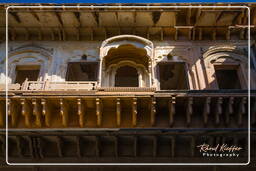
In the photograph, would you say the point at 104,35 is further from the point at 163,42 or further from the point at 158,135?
the point at 158,135

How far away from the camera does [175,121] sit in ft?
28.1

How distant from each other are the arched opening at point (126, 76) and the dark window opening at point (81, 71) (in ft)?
3.37

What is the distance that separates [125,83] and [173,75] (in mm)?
2464

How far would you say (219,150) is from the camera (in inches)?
316

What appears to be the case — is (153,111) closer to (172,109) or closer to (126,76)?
(172,109)

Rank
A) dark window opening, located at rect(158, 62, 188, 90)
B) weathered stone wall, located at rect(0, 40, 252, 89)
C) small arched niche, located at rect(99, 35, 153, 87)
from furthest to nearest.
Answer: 1. dark window opening, located at rect(158, 62, 188, 90)
2. weathered stone wall, located at rect(0, 40, 252, 89)
3. small arched niche, located at rect(99, 35, 153, 87)

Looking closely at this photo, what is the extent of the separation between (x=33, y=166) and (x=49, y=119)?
56.1 inches

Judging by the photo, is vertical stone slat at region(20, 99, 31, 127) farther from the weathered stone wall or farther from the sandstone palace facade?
the weathered stone wall

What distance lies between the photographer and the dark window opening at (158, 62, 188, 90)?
10.9m

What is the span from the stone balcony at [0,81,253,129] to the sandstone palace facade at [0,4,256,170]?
3 cm

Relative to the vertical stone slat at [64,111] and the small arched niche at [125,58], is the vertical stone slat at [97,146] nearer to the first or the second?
the vertical stone slat at [64,111]

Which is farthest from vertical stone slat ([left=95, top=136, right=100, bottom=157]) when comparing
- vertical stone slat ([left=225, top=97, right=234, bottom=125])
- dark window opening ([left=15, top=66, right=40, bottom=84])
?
dark window opening ([left=15, top=66, right=40, bottom=84])

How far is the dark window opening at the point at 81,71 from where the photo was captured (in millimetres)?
10938

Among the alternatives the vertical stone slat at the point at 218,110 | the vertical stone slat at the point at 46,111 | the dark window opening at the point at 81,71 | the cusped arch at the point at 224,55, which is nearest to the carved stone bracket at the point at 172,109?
the vertical stone slat at the point at 218,110
